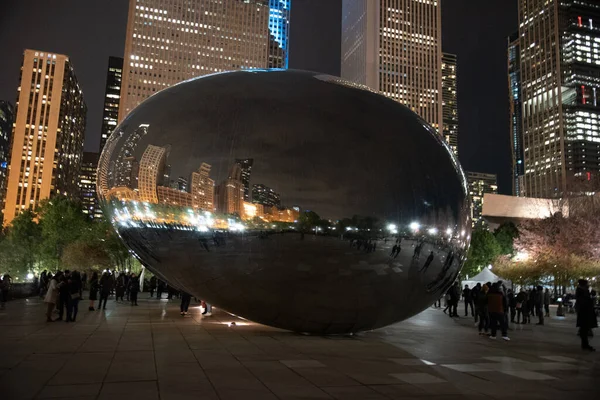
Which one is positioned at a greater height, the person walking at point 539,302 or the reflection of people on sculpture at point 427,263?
the reflection of people on sculpture at point 427,263

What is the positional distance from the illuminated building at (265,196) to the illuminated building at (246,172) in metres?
0.10

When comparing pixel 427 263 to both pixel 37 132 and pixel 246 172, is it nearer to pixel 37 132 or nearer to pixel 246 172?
pixel 246 172

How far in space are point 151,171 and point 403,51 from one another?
16581 cm

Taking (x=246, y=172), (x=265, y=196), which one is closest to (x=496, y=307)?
(x=265, y=196)

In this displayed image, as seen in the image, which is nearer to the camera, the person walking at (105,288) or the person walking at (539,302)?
the person walking at (539,302)

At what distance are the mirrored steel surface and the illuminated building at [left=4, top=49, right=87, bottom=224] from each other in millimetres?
169282

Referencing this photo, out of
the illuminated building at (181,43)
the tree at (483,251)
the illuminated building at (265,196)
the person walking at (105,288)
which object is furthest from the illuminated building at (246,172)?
the illuminated building at (181,43)

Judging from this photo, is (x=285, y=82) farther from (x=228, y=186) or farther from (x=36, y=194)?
(x=36, y=194)

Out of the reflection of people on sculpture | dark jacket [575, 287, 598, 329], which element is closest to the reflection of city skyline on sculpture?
the reflection of people on sculpture

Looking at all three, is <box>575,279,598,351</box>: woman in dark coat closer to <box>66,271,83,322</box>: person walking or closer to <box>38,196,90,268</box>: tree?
<box>66,271,83,322</box>: person walking

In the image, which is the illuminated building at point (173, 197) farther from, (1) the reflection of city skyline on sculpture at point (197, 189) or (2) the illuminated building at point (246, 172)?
(2) the illuminated building at point (246, 172)

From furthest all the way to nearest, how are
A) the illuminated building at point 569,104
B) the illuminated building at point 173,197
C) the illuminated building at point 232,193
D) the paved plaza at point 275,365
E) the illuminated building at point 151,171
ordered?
the illuminated building at point 569,104
the illuminated building at point 151,171
the illuminated building at point 173,197
the illuminated building at point 232,193
the paved plaza at point 275,365

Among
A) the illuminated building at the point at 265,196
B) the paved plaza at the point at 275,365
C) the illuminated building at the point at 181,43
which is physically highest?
the illuminated building at the point at 181,43

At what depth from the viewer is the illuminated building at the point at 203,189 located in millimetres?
8508
